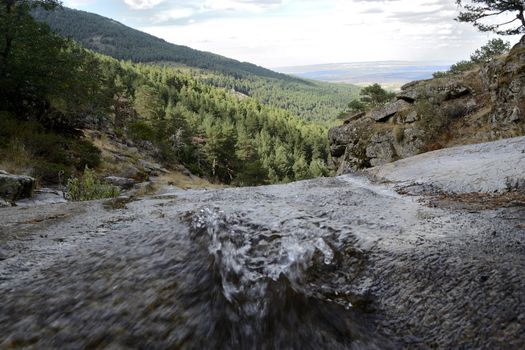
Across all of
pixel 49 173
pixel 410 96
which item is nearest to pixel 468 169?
pixel 49 173

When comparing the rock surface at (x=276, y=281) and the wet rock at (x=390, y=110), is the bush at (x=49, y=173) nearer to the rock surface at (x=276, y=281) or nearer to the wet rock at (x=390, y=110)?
the rock surface at (x=276, y=281)

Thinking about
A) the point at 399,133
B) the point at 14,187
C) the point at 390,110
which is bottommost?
the point at 14,187

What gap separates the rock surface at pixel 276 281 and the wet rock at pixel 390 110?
19161 mm

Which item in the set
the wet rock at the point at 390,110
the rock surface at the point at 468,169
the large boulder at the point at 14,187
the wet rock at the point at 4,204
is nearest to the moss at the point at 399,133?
the wet rock at the point at 390,110

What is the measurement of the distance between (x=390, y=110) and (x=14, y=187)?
73.3ft

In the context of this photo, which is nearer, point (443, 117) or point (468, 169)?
point (468, 169)

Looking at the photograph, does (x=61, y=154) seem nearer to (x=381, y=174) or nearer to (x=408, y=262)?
(x=381, y=174)

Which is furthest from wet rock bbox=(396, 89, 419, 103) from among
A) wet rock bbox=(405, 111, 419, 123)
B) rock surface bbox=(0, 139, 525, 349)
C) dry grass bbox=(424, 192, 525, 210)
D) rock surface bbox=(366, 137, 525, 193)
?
rock surface bbox=(0, 139, 525, 349)

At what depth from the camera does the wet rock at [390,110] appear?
24.3 metres

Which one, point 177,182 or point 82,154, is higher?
point 82,154

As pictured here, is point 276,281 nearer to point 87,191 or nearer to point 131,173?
point 87,191

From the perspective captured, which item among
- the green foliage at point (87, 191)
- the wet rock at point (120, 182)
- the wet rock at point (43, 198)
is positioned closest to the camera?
the wet rock at point (43, 198)

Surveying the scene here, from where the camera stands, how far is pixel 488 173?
7.76 meters

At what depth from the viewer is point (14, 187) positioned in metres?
10.9
